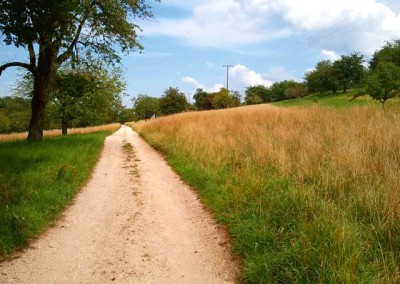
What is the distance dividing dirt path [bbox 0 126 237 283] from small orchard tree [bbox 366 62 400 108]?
943 inches

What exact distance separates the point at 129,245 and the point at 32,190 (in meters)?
3.01

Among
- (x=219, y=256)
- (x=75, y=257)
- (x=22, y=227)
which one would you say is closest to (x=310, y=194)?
(x=219, y=256)

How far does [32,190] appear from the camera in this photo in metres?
6.70

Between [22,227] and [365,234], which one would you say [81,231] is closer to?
[22,227]

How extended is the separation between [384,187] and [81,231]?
488 cm

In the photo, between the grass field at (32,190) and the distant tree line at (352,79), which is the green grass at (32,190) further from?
the distant tree line at (352,79)

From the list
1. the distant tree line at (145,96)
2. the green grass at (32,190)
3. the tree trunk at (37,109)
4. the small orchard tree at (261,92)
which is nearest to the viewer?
the green grass at (32,190)

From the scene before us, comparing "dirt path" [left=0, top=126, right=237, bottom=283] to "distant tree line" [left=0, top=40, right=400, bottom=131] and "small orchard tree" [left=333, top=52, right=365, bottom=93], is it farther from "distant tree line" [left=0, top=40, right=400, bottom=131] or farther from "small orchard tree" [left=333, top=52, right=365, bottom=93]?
"small orchard tree" [left=333, top=52, right=365, bottom=93]

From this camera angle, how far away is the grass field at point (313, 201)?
3600 millimetres

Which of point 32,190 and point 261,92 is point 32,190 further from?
point 261,92

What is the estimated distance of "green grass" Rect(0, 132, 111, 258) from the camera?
5098mm

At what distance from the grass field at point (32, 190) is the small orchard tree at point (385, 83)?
78.5 ft

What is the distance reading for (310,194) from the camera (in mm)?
5203

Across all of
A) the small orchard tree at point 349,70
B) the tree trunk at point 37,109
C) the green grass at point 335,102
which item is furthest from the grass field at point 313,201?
the small orchard tree at point 349,70
